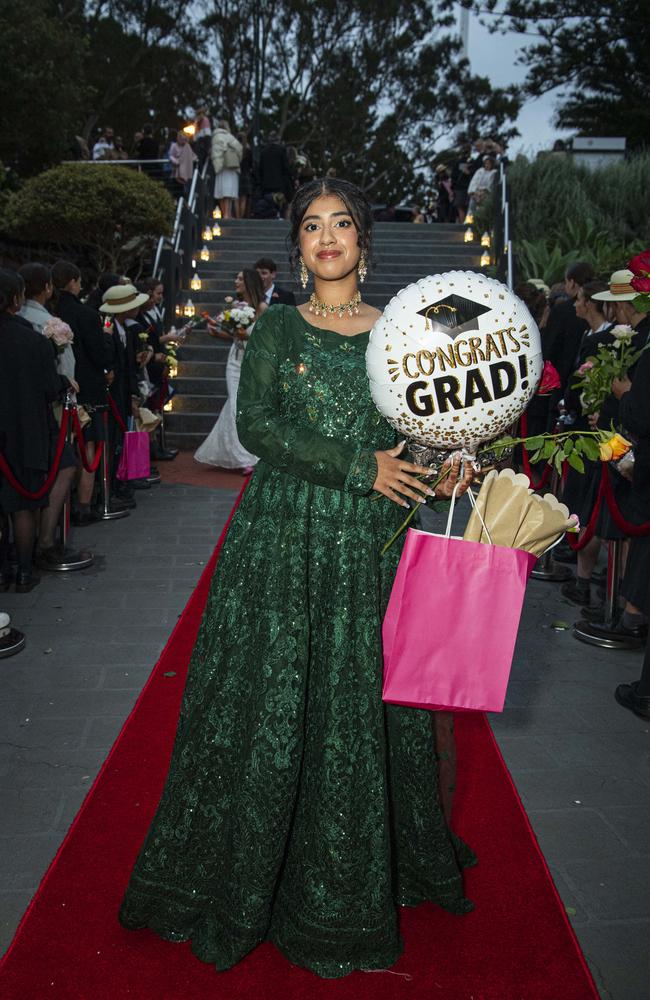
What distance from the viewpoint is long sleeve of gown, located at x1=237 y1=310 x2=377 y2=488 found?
214 centimetres

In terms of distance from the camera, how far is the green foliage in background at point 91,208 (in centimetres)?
1424

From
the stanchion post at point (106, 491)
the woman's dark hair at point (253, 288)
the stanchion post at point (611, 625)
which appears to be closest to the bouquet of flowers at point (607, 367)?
the stanchion post at point (611, 625)

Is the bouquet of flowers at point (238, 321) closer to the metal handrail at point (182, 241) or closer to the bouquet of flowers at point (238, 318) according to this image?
the bouquet of flowers at point (238, 318)

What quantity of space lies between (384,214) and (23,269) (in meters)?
16.0

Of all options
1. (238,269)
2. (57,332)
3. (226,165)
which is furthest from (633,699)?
(226,165)

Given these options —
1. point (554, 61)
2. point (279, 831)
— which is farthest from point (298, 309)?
point (554, 61)

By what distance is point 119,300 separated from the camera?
7504mm

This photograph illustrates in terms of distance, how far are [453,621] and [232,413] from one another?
23.4 ft

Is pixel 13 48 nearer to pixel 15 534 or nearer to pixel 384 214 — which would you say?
A: pixel 384 214

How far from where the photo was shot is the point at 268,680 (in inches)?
88.7

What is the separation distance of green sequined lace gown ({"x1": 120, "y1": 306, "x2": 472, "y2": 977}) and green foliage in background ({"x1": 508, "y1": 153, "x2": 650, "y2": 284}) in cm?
1153

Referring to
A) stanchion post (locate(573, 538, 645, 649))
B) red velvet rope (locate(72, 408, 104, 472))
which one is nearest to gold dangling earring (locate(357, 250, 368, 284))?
stanchion post (locate(573, 538, 645, 649))

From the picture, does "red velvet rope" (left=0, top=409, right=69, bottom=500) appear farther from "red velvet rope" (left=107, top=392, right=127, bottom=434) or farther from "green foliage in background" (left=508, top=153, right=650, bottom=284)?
"green foliage in background" (left=508, top=153, right=650, bottom=284)

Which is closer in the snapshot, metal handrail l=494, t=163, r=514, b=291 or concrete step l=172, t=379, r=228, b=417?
concrete step l=172, t=379, r=228, b=417
